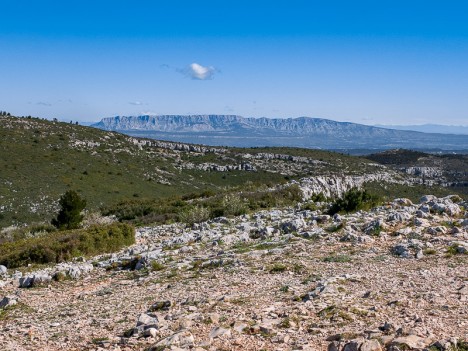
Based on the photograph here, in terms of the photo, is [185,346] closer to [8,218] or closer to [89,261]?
[89,261]

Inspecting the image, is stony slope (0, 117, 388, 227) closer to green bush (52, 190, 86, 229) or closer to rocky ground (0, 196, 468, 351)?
green bush (52, 190, 86, 229)

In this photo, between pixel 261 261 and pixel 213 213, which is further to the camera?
pixel 213 213

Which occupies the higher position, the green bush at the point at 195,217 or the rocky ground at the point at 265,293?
the rocky ground at the point at 265,293

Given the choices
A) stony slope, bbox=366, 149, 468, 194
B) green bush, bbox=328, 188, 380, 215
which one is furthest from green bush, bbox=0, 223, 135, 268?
stony slope, bbox=366, 149, 468, 194

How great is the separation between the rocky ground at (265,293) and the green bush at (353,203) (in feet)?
15.9

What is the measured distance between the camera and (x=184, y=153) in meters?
99.8

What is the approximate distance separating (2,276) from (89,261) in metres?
2.93

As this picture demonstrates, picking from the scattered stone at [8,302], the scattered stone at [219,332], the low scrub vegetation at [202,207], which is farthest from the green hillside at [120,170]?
the scattered stone at [219,332]

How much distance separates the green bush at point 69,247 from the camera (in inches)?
679

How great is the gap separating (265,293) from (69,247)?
1055 cm

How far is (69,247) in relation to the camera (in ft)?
58.6

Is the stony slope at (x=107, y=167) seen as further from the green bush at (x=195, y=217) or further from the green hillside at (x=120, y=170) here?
the green bush at (x=195, y=217)

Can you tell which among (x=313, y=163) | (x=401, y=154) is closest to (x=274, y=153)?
(x=313, y=163)

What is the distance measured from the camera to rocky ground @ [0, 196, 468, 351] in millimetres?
7738
